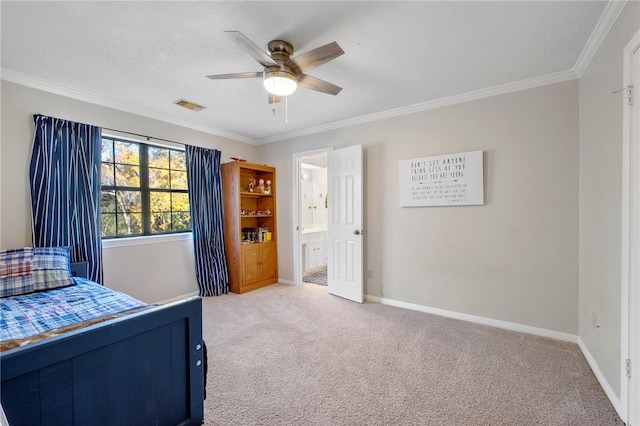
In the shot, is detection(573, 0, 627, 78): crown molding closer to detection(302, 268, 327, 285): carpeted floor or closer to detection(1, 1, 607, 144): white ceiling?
detection(1, 1, 607, 144): white ceiling

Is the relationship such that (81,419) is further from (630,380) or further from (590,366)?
(590,366)

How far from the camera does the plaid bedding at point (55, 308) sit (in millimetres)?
1562

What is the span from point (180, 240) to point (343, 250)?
2.23 meters

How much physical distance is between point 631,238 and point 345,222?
2.65 metres

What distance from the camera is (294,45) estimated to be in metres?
2.06

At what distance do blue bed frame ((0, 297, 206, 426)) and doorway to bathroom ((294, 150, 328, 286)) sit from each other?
3.17 m

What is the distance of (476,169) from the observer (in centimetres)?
293

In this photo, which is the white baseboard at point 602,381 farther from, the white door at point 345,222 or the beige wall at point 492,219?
the white door at point 345,222

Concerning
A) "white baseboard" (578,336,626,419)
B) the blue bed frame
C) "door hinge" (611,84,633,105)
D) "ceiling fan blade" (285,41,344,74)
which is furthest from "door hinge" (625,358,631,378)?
"ceiling fan blade" (285,41,344,74)

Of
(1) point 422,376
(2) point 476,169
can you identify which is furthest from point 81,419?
(2) point 476,169

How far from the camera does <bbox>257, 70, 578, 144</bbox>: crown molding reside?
256cm

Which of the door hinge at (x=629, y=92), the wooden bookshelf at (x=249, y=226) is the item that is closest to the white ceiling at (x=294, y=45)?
the door hinge at (x=629, y=92)

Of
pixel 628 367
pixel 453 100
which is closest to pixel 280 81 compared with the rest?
pixel 453 100

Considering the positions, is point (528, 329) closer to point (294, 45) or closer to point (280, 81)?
point (280, 81)
